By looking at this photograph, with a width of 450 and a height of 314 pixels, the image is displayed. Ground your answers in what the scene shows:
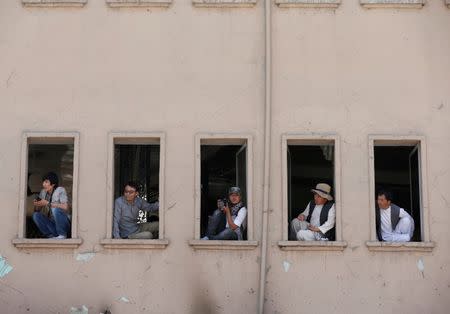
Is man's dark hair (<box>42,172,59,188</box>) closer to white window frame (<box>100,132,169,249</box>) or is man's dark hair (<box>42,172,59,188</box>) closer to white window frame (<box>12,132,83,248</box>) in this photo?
white window frame (<box>12,132,83,248</box>)

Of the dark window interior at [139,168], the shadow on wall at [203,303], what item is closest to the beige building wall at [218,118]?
the shadow on wall at [203,303]

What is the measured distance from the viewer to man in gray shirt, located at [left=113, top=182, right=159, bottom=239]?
18859mm

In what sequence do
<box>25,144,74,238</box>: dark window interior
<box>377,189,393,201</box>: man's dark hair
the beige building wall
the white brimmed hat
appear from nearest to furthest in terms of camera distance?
the beige building wall → <box>377,189,393,201</box>: man's dark hair → the white brimmed hat → <box>25,144,74,238</box>: dark window interior

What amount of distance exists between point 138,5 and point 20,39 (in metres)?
1.94

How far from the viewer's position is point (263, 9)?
19.3 m

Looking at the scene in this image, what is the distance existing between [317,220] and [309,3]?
342 cm

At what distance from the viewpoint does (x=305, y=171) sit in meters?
20.2

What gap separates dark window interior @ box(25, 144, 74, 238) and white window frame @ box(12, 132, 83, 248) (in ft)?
1.45

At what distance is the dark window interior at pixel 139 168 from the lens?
1984 cm

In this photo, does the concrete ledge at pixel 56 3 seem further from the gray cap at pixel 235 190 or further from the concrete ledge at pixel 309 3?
the gray cap at pixel 235 190

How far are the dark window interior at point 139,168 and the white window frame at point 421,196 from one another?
3.47 metres

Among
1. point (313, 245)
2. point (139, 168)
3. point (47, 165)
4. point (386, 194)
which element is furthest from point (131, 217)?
point (386, 194)

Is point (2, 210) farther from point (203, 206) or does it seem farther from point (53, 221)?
point (203, 206)

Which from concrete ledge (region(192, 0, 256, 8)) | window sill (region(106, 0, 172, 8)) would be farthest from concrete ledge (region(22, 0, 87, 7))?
concrete ledge (region(192, 0, 256, 8))
